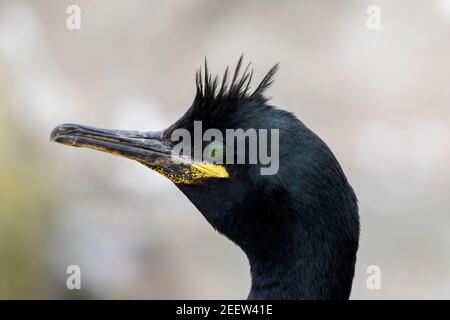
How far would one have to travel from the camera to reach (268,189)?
3.35 metres

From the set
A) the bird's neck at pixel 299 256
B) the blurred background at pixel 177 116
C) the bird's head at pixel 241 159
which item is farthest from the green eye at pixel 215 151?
the blurred background at pixel 177 116

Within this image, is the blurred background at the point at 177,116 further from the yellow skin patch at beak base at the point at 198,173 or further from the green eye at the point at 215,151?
the green eye at the point at 215,151

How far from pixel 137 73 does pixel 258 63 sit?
148cm

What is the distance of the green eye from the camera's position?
348 cm

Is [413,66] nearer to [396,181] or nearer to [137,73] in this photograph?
[396,181]

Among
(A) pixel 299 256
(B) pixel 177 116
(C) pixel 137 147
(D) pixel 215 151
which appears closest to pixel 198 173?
(D) pixel 215 151

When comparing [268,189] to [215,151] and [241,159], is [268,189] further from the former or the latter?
[215,151]

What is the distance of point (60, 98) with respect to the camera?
9703 millimetres

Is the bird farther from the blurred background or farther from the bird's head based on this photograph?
the blurred background

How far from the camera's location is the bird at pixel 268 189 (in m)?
3.29

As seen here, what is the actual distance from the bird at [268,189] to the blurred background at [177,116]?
4.45 m

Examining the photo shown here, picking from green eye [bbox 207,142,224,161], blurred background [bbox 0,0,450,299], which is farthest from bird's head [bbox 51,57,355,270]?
blurred background [bbox 0,0,450,299]

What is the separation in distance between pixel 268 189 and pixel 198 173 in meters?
0.37
